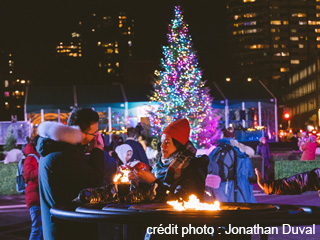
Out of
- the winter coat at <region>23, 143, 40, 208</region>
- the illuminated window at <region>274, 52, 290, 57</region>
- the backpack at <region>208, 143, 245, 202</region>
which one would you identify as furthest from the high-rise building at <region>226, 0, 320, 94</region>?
the winter coat at <region>23, 143, 40, 208</region>

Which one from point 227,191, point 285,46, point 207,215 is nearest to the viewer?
point 207,215

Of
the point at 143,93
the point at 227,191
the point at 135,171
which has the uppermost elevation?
the point at 143,93

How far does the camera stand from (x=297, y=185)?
165 inches

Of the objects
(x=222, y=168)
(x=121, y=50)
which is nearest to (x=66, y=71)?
(x=121, y=50)

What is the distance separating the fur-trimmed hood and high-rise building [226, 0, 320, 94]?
17042 centimetres

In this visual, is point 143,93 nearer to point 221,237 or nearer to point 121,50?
point 221,237

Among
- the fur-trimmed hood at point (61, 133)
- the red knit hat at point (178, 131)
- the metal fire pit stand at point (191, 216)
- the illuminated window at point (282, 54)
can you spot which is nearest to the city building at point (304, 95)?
the illuminated window at point (282, 54)

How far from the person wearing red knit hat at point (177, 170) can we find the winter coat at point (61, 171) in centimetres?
37

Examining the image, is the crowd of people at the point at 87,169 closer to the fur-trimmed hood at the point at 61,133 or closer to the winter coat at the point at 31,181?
the fur-trimmed hood at the point at 61,133

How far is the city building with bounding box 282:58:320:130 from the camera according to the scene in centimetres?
9394

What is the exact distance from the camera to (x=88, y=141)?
4453mm

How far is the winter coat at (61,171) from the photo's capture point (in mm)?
3975

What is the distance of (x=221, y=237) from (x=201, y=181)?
2.31 feet

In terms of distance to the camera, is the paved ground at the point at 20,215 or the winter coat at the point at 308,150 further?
the winter coat at the point at 308,150
